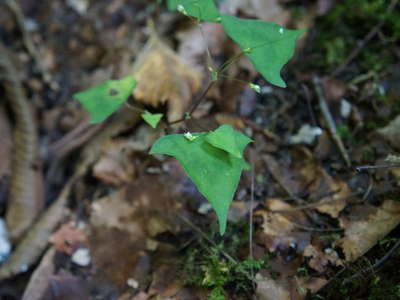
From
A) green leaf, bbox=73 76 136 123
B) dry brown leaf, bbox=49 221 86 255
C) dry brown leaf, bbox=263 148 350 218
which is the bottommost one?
dry brown leaf, bbox=49 221 86 255

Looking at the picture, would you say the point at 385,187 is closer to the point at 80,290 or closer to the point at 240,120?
the point at 240,120

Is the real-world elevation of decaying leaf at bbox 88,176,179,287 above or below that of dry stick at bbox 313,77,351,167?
below

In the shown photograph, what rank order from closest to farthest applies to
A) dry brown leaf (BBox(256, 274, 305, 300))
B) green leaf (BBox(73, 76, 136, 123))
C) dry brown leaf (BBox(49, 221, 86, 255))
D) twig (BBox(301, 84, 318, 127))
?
dry brown leaf (BBox(256, 274, 305, 300))
green leaf (BBox(73, 76, 136, 123))
dry brown leaf (BBox(49, 221, 86, 255))
twig (BBox(301, 84, 318, 127))

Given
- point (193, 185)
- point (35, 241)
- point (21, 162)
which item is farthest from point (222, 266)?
point (21, 162)

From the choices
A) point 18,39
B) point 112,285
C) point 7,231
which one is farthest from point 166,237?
point 18,39

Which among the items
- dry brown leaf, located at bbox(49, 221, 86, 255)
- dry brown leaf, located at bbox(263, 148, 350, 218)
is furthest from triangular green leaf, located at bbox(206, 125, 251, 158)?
dry brown leaf, located at bbox(49, 221, 86, 255)

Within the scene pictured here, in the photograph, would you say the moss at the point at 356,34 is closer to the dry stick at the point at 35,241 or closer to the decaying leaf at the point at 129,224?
the decaying leaf at the point at 129,224

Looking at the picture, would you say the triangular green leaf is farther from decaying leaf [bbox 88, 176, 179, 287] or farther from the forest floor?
decaying leaf [bbox 88, 176, 179, 287]

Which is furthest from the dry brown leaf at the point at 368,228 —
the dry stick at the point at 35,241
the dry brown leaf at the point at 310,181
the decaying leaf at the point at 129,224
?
the dry stick at the point at 35,241
